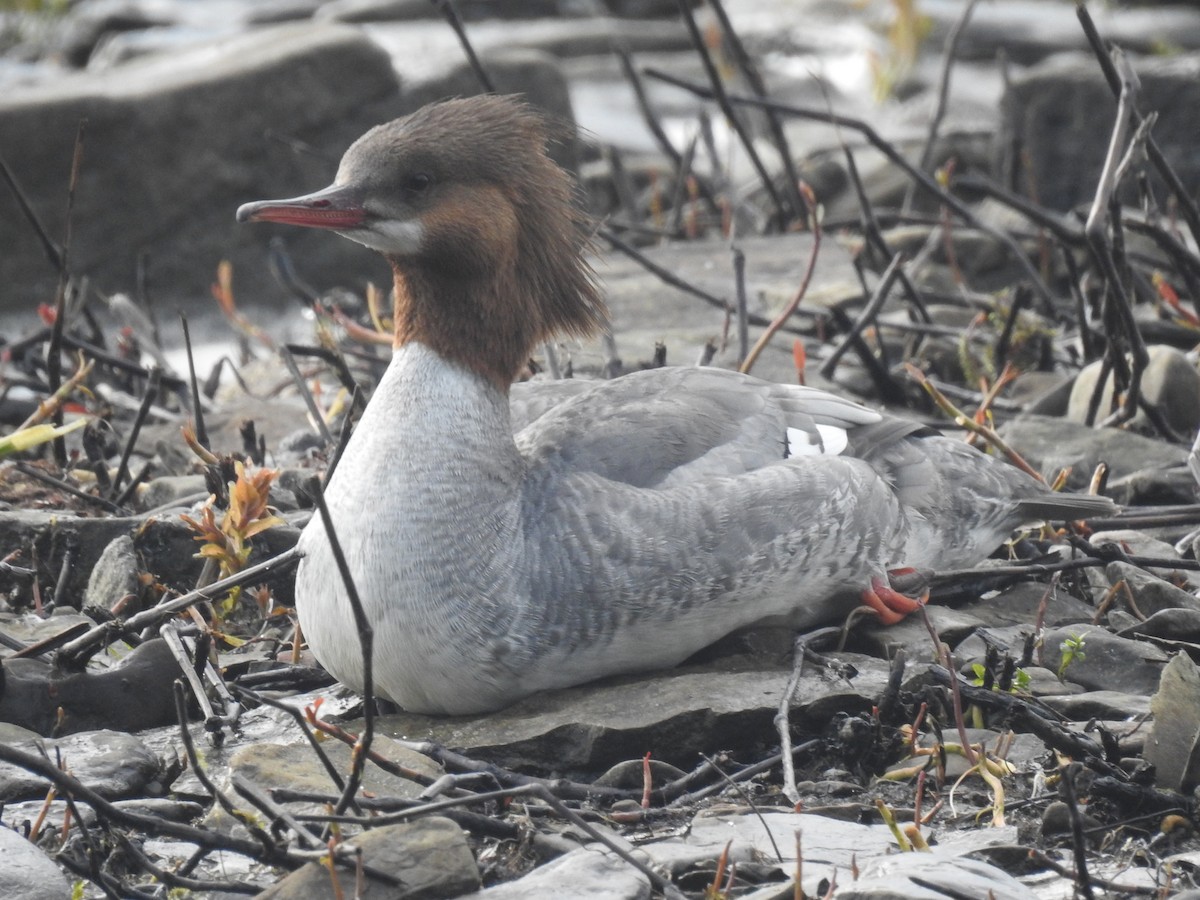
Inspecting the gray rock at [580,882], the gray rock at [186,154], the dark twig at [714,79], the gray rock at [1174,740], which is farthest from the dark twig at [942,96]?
the gray rock at [580,882]

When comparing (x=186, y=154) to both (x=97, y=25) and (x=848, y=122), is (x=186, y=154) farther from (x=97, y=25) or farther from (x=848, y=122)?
(x=97, y=25)

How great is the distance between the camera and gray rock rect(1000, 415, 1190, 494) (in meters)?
4.85

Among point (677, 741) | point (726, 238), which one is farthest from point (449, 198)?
point (726, 238)

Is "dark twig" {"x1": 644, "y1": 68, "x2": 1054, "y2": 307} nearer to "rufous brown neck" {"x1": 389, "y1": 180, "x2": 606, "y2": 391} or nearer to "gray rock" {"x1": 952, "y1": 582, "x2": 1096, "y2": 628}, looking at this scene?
"rufous brown neck" {"x1": 389, "y1": 180, "x2": 606, "y2": 391}

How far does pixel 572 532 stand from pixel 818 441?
0.81m

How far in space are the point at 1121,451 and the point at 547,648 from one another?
2.25 metres

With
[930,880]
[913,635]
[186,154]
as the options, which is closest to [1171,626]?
[913,635]

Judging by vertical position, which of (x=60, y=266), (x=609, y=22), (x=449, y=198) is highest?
(x=449, y=198)

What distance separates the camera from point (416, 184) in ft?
12.1

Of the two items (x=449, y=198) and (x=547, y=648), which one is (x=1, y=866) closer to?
(x=547, y=648)

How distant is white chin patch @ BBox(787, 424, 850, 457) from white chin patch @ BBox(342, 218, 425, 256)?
1.05m

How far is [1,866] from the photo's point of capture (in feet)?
8.87

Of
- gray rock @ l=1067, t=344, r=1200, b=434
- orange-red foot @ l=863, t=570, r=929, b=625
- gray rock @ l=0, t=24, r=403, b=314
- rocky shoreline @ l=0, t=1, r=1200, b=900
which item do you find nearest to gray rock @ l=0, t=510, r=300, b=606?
rocky shoreline @ l=0, t=1, r=1200, b=900

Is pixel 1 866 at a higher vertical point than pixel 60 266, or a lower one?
lower
